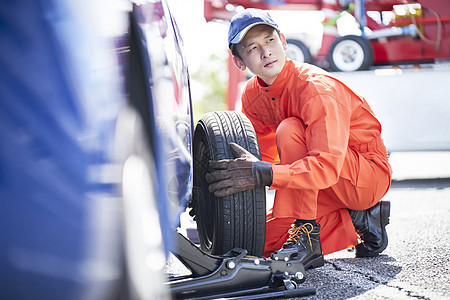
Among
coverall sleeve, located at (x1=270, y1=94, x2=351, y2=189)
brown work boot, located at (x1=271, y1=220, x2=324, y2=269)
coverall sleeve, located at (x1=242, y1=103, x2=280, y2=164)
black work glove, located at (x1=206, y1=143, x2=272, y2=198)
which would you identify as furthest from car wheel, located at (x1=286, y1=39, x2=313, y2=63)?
black work glove, located at (x1=206, y1=143, x2=272, y2=198)

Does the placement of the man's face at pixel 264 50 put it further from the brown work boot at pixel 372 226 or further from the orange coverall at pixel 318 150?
the brown work boot at pixel 372 226

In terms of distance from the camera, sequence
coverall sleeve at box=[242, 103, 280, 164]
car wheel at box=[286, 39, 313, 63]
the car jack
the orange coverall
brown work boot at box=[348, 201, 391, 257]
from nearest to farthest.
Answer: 1. the car jack
2. the orange coverall
3. brown work boot at box=[348, 201, 391, 257]
4. coverall sleeve at box=[242, 103, 280, 164]
5. car wheel at box=[286, 39, 313, 63]

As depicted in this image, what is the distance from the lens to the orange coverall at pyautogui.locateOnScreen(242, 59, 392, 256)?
81.4 inches

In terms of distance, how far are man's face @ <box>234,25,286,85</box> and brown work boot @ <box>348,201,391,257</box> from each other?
760 mm

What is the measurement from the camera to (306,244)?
2145mm

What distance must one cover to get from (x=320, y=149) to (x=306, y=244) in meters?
0.39

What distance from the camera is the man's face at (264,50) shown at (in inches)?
93.0

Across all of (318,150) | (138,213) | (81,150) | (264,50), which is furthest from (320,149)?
(81,150)

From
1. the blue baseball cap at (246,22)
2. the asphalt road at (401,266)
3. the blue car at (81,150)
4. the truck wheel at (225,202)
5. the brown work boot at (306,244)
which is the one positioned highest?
the blue baseball cap at (246,22)

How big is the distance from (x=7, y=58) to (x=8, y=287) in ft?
1.27

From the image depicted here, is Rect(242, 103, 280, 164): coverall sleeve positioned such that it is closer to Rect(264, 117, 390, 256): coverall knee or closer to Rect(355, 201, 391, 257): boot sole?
Rect(264, 117, 390, 256): coverall knee

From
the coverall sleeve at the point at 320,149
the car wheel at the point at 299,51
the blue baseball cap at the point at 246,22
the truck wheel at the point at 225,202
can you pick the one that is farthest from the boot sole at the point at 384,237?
the car wheel at the point at 299,51

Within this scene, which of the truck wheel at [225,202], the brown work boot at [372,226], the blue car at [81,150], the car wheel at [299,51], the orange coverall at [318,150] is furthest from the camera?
the car wheel at [299,51]

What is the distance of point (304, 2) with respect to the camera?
701 cm
